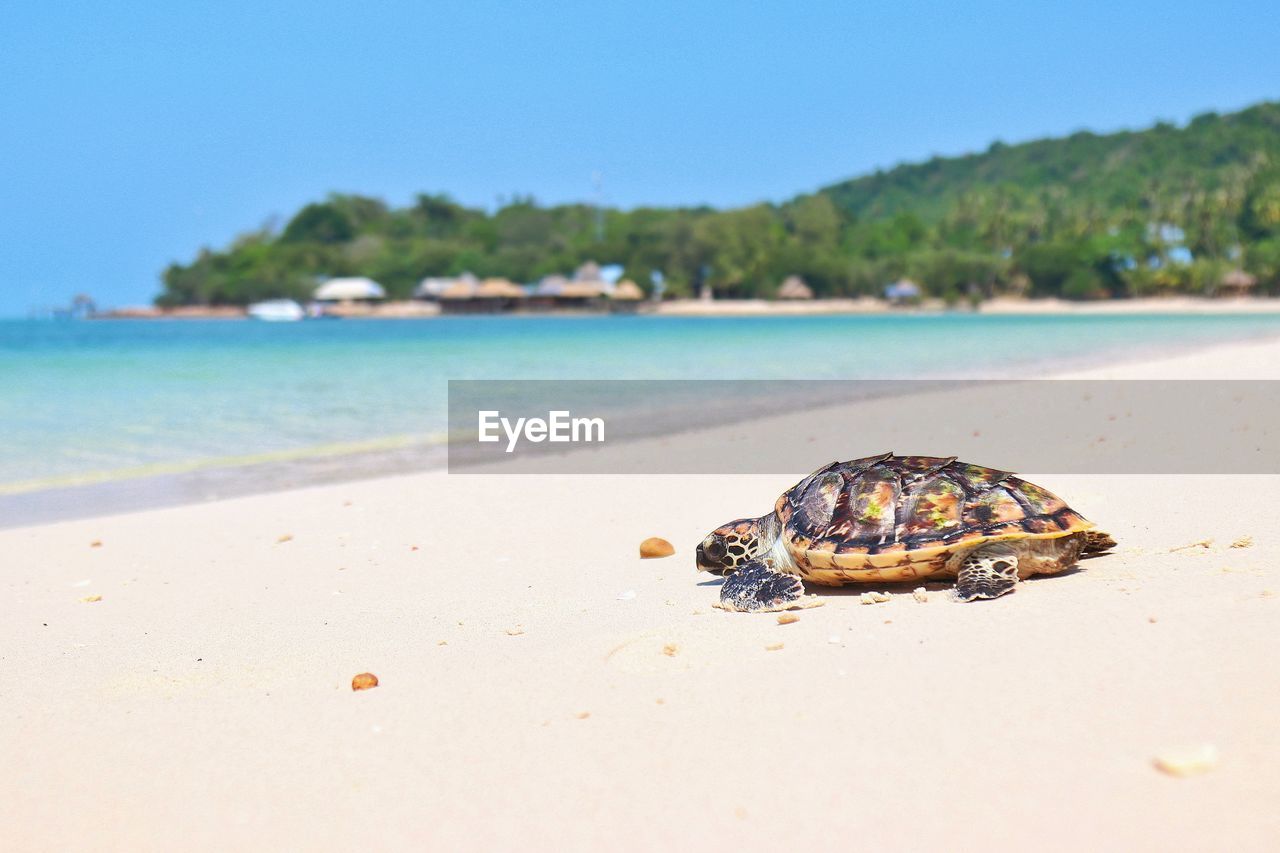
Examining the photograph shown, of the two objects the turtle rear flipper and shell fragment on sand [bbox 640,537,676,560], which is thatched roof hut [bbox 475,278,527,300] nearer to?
shell fragment on sand [bbox 640,537,676,560]

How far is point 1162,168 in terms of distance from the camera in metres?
146

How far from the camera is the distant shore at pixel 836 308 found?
7856 cm

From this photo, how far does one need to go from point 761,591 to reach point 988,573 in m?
0.85

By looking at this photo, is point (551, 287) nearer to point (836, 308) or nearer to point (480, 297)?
point (480, 297)

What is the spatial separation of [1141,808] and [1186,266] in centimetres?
9246

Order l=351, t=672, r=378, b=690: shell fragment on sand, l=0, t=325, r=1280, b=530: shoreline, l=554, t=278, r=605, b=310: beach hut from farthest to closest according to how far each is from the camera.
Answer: l=554, t=278, r=605, b=310: beach hut, l=0, t=325, r=1280, b=530: shoreline, l=351, t=672, r=378, b=690: shell fragment on sand

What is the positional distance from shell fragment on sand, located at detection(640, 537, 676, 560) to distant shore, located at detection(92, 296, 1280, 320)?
234 feet

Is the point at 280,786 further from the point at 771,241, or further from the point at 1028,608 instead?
the point at 771,241

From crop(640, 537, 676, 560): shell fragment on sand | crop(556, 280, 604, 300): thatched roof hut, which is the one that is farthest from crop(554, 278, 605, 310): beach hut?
crop(640, 537, 676, 560): shell fragment on sand

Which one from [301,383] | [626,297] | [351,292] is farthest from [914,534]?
[351,292]

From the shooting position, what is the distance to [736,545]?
4910mm

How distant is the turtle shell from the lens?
4.31 meters

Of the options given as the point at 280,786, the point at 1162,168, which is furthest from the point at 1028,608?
the point at 1162,168

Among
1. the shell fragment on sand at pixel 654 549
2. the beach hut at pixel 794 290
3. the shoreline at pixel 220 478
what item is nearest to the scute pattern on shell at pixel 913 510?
the shell fragment on sand at pixel 654 549
